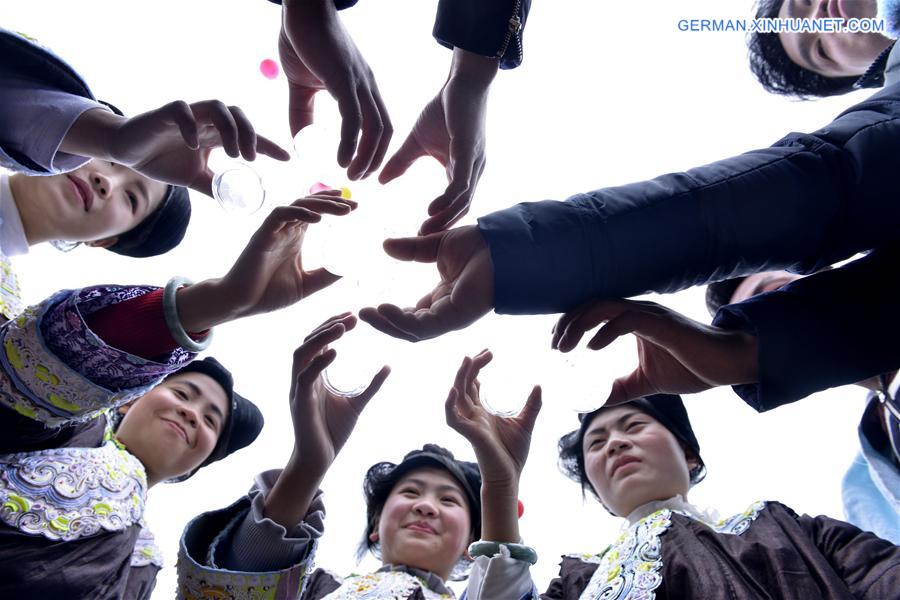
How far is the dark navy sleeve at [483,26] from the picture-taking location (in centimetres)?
98

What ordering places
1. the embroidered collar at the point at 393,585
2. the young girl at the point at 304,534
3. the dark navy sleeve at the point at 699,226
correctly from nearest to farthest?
the dark navy sleeve at the point at 699,226, the young girl at the point at 304,534, the embroidered collar at the point at 393,585

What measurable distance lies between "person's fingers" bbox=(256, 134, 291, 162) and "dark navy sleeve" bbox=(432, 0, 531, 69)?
0.32m

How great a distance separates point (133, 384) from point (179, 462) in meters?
0.60

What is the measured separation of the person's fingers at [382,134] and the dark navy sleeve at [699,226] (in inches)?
11.7

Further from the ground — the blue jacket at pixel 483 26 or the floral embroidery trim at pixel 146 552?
the blue jacket at pixel 483 26

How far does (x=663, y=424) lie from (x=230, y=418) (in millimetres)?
1123

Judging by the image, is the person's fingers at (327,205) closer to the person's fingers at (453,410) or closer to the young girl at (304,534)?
the young girl at (304,534)

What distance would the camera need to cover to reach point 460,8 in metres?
0.98

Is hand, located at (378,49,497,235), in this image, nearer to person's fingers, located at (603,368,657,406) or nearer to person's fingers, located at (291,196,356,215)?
person's fingers, located at (291,196,356,215)

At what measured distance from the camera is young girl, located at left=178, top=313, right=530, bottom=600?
120 cm

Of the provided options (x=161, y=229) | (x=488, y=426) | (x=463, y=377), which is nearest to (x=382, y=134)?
(x=463, y=377)

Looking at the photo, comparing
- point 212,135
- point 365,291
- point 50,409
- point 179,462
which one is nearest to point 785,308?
point 365,291

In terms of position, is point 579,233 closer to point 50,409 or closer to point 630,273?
point 630,273

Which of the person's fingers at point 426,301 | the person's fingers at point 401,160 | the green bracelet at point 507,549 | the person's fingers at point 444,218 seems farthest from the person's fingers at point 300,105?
the green bracelet at point 507,549
